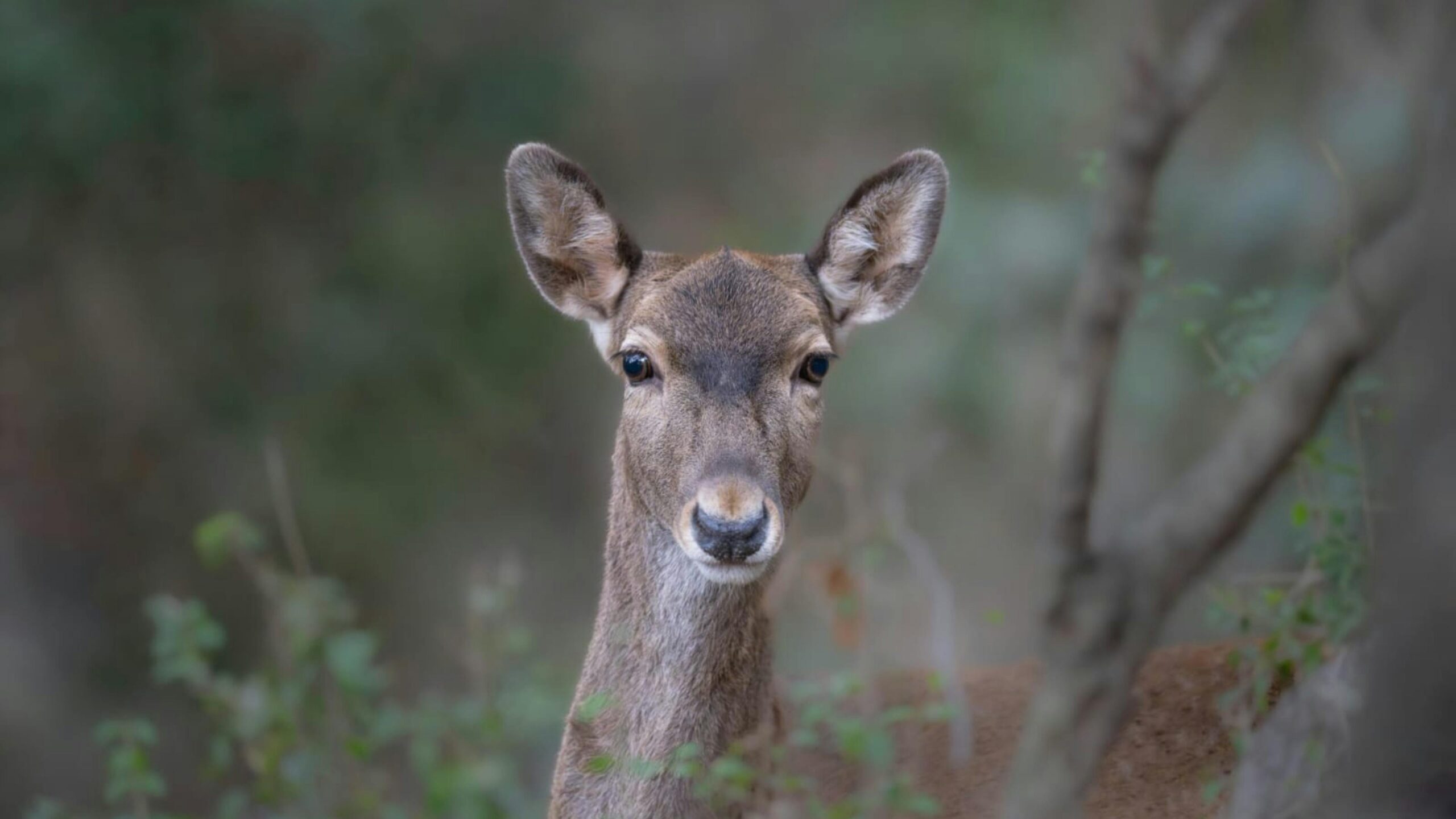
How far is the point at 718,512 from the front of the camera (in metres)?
4.89

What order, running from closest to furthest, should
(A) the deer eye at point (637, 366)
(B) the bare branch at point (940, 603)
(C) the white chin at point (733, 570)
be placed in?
1. (B) the bare branch at point (940, 603)
2. (C) the white chin at point (733, 570)
3. (A) the deer eye at point (637, 366)

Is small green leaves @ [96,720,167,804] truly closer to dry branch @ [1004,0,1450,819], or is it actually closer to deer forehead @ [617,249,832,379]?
deer forehead @ [617,249,832,379]

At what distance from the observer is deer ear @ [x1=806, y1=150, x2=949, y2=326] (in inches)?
239

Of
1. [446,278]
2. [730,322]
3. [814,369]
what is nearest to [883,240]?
[814,369]

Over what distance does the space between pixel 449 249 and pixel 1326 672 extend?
29.0ft

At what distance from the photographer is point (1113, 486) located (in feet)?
38.5

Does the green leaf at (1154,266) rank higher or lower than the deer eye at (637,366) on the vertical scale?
lower

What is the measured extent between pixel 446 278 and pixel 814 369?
704 centimetres

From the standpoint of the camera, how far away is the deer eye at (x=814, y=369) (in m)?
5.61

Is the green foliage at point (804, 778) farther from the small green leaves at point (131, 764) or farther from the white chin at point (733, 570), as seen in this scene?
the small green leaves at point (131, 764)

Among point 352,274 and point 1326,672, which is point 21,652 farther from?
point 1326,672

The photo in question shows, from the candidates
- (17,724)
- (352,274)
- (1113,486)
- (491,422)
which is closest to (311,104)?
(352,274)

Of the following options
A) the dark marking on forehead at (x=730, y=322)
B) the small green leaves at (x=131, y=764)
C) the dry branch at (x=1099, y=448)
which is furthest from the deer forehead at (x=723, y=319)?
the small green leaves at (x=131, y=764)

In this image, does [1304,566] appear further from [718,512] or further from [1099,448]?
[1099,448]
